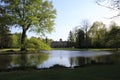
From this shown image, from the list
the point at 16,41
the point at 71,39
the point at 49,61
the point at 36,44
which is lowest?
the point at 49,61

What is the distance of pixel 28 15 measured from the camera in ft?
172

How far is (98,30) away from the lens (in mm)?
106125

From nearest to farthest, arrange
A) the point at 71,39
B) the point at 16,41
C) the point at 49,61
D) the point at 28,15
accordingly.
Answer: the point at 49,61 → the point at 28,15 → the point at 16,41 → the point at 71,39

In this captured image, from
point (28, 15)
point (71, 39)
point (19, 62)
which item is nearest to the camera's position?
point (19, 62)

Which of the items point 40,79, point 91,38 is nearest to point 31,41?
point 40,79

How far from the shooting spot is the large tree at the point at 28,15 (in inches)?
2034

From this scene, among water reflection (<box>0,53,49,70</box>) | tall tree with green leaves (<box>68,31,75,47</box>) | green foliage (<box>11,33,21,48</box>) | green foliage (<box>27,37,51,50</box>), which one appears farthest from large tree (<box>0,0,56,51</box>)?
tall tree with green leaves (<box>68,31,75,47</box>)

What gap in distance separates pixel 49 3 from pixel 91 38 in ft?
177

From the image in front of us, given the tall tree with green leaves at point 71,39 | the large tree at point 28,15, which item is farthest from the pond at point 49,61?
the tall tree with green leaves at point 71,39

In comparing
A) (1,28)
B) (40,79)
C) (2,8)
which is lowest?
(40,79)

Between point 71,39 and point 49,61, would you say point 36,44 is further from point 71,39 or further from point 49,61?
point 71,39

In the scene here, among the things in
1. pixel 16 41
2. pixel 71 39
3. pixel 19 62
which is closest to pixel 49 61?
pixel 19 62

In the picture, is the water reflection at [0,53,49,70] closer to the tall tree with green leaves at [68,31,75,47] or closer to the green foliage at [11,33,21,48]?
the green foliage at [11,33,21,48]

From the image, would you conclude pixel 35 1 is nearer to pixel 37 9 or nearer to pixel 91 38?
pixel 37 9
